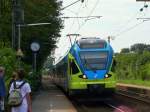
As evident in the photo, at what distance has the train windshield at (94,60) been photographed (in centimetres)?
3020

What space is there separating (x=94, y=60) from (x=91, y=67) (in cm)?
49

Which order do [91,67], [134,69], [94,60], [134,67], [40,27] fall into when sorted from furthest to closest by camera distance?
[134,67]
[134,69]
[40,27]
[94,60]
[91,67]

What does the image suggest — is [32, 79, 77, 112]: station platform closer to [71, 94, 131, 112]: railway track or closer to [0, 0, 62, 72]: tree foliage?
[71, 94, 131, 112]: railway track

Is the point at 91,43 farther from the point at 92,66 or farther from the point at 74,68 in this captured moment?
the point at 74,68

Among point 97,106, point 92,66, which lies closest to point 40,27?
point 97,106

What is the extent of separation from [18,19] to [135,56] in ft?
279

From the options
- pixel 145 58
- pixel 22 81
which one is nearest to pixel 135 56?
pixel 145 58

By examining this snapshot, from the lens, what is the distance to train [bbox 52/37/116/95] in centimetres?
2978

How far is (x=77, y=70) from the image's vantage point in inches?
1199

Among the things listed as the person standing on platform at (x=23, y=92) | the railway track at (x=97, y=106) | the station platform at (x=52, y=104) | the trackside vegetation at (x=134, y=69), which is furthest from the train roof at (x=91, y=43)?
the trackside vegetation at (x=134, y=69)

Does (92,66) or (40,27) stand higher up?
(40,27)

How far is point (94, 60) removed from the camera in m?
30.5

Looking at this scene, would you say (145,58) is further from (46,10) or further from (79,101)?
(79,101)

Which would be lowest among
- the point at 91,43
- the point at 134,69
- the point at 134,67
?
the point at 134,69
